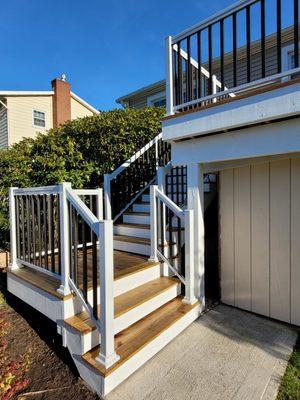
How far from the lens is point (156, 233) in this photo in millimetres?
3410

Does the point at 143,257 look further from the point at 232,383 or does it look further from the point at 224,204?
the point at 232,383

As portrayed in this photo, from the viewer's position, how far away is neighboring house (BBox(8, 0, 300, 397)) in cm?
224

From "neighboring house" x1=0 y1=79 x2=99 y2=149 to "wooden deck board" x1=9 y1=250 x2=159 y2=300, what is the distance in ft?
37.1

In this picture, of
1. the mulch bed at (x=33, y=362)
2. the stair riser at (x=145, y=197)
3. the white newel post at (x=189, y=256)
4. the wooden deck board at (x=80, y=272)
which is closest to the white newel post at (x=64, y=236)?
the wooden deck board at (x=80, y=272)

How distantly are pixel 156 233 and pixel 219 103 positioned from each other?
68.2 inches

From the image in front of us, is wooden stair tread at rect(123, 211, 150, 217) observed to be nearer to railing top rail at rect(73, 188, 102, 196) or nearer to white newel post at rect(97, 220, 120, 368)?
railing top rail at rect(73, 188, 102, 196)

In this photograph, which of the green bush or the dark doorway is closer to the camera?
the dark doorway

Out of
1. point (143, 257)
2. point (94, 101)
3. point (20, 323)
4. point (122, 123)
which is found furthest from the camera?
point (94, 101)

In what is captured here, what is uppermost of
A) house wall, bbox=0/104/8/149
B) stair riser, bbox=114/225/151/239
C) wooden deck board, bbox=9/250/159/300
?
house wall, bbox=0/104/8/149

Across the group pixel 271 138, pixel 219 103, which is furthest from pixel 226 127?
pixel 271 138

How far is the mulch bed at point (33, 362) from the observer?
211 centimetres

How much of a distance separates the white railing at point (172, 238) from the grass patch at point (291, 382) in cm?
111

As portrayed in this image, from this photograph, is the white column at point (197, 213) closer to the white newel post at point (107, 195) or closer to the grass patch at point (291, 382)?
the grass patch at point (291, 382)

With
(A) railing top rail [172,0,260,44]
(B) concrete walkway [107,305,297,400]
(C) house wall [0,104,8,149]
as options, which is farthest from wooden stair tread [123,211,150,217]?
(C) house wall [0,104,8,149]
